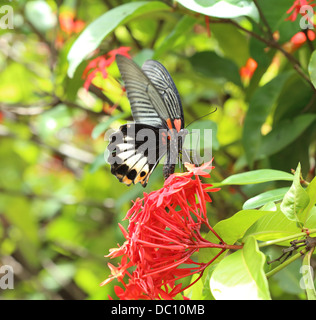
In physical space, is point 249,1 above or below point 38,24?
below

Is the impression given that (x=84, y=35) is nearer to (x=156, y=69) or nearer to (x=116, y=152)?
(x=156, y=69)

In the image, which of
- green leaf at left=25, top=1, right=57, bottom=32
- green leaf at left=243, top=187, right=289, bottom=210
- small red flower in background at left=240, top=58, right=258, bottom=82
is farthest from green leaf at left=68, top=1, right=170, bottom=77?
green leaf at left=25, top=1, right=57, bottom=32

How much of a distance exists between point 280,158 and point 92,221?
1391 millimetres

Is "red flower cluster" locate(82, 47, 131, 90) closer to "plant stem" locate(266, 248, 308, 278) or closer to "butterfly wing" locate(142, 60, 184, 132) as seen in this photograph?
"butterfly wing" locate(142, 60, 184, 132)

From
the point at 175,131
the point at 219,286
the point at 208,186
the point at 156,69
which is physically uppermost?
the point at 156,69

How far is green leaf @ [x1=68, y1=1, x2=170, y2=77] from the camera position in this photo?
126 centimetres

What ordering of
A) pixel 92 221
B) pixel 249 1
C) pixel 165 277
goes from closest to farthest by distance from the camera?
pixel 165 277 → pixel 249 1 → pixel 92 221

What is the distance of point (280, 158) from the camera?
1452 mm

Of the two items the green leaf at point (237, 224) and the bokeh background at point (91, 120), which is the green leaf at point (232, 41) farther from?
the green leaf at point (237, 224)

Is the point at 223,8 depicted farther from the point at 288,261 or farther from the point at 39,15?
the point at 39,15

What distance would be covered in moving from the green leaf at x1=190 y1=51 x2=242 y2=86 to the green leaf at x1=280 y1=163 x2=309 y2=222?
3.05 ft

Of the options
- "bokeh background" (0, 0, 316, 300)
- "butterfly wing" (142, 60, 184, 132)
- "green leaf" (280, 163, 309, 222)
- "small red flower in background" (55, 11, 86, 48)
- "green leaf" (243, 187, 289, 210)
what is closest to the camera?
"green leaf" (280, 163, 309, 222)

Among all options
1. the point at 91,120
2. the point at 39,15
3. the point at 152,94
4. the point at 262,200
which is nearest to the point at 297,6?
the point at 152,94

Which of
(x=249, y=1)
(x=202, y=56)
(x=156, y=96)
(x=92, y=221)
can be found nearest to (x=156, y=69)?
(x=156, y=96)
